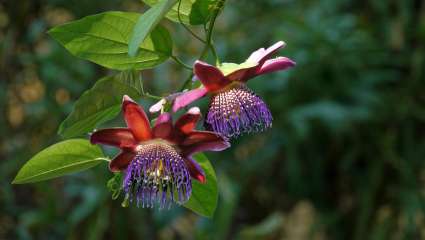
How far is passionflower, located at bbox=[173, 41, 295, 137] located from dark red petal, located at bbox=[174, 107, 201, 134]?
0.01 metres

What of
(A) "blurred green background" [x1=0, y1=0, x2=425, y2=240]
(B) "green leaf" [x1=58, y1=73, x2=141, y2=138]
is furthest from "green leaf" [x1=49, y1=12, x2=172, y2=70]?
(A) "blurred green background" [x1=0, y1=0, x2=425, y2=240]

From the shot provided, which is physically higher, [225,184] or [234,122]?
[234,122]

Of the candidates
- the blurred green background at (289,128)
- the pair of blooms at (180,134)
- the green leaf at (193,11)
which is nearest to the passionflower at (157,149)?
the pair of blooms at (180,134)

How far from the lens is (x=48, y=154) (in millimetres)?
611

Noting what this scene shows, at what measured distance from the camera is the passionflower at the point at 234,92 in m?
0.57

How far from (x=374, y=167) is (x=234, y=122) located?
1.65 metres

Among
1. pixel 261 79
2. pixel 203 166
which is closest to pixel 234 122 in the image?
pixel 203 166

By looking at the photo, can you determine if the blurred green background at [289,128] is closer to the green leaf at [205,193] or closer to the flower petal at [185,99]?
the green leaf at [205,193]

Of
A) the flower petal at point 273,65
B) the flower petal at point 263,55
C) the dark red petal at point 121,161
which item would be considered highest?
the flower petal at point 263,55

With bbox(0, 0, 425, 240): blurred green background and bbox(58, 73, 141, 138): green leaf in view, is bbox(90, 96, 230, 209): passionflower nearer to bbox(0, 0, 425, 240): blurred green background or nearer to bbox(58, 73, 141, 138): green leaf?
bbox(58, 73, 141, 138): green leaf

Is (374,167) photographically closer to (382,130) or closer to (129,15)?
(382,130)

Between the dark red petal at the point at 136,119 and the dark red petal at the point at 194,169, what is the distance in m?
0.05

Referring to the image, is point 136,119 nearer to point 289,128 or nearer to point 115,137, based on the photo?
point 115,137

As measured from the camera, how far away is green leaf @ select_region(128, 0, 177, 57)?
51 cm
